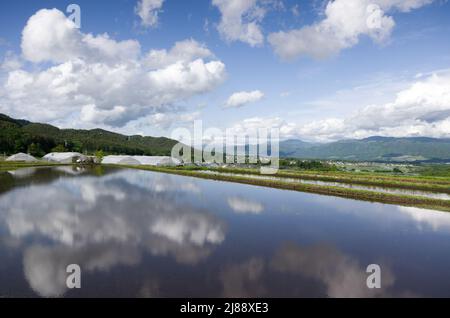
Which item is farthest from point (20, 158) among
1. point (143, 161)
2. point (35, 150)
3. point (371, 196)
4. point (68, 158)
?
point (371, 196)

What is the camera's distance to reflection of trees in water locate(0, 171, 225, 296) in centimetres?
795

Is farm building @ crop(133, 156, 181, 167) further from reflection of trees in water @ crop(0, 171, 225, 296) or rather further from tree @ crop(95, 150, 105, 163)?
reflection of trees in water @ crop(0, 171, 225, 296)

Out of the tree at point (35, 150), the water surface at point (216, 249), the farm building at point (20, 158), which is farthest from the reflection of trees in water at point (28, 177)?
the tree at point (35, 150)

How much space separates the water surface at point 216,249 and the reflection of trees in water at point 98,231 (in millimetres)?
40

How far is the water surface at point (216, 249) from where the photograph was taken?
688cm

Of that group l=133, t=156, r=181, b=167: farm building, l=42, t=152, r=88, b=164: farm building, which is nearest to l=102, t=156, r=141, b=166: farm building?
l=133, t=156, r=181, b=167: farm building

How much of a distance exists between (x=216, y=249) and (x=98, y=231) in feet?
16.1

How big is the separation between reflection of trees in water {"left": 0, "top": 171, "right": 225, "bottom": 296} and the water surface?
40mm

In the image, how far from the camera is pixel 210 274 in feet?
24.5

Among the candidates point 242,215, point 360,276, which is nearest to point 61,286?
point 360,276

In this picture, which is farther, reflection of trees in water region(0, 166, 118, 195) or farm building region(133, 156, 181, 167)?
farm building region(133, 156, 181, 167)

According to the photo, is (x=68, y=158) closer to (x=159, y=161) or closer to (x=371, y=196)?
(x=159, y=161)

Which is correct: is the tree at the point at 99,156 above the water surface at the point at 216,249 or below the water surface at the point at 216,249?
above

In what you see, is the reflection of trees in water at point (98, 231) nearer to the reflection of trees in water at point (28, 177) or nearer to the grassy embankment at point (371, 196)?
the reflection of trees in water at point (28, 177)
